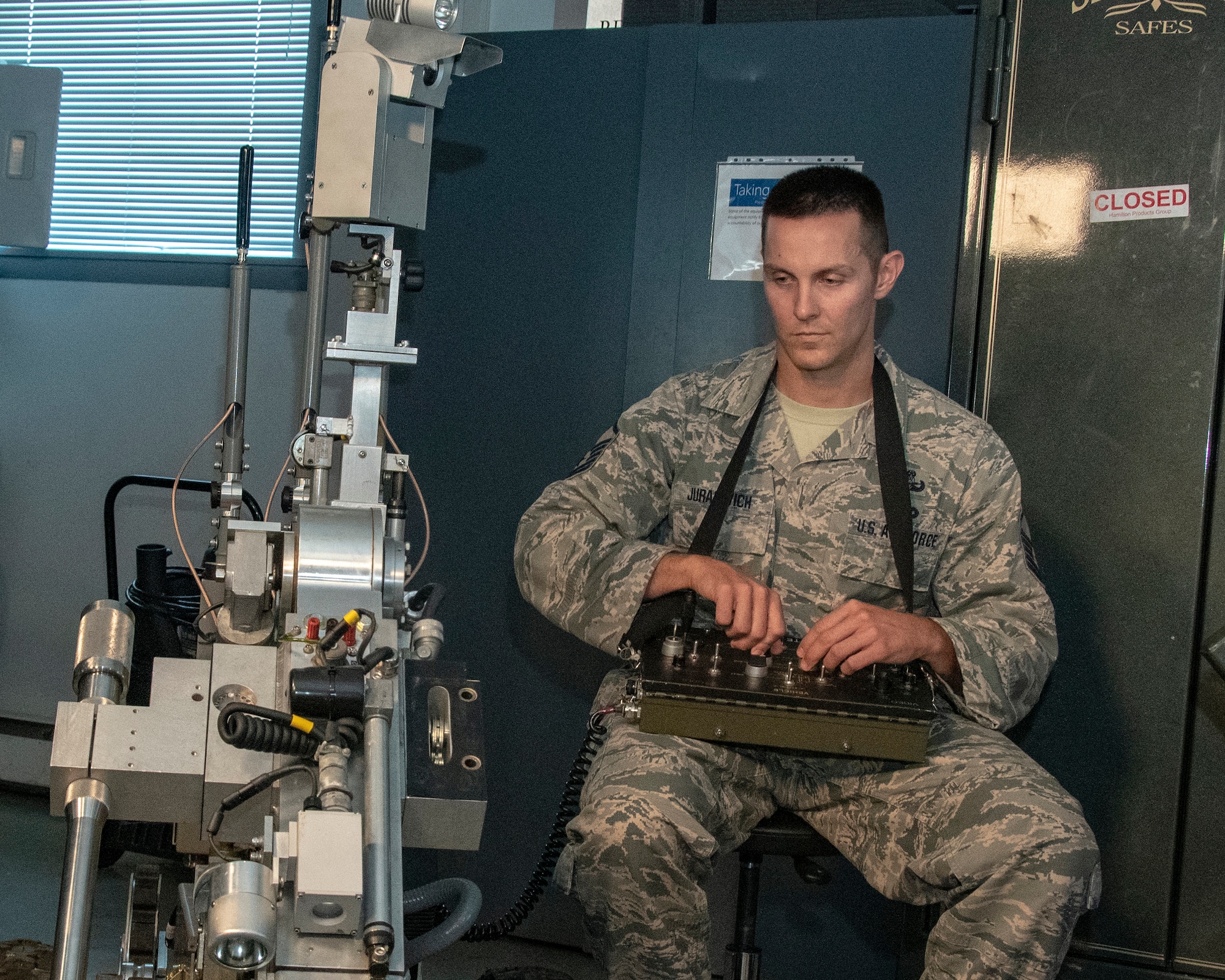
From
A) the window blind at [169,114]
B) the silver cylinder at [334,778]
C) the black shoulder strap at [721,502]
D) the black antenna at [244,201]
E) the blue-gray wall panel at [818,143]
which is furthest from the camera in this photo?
the window blind at [169,114]

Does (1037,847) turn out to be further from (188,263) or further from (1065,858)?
(188,263)

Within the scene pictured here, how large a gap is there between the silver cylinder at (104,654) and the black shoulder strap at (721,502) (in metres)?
0.95

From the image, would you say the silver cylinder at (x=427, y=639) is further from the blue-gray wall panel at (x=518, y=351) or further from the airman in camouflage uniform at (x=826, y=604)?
the blue-gray wall panel at (x=518, y=351)

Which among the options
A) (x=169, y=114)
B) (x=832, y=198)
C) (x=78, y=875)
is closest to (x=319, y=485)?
(x=78, y=875)

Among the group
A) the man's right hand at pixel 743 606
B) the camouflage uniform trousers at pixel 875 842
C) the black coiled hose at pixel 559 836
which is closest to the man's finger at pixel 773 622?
the man's right hand at pixel 743 606

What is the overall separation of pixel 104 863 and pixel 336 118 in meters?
A: 1.83

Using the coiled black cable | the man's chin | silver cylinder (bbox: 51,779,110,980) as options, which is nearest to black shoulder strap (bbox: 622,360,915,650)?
the man's chin

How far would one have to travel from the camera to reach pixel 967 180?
7.18ft

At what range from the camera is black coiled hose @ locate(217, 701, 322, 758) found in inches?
38.7

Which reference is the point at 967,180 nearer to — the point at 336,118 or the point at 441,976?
the point at 336,118

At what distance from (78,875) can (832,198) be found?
1.51 metres

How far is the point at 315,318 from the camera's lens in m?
2.38

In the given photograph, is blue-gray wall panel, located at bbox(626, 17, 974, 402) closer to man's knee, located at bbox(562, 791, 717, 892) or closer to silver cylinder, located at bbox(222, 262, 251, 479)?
silver cylinder, located at bbox(222, 262, 251, 479)

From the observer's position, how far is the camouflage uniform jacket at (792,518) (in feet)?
6.20
